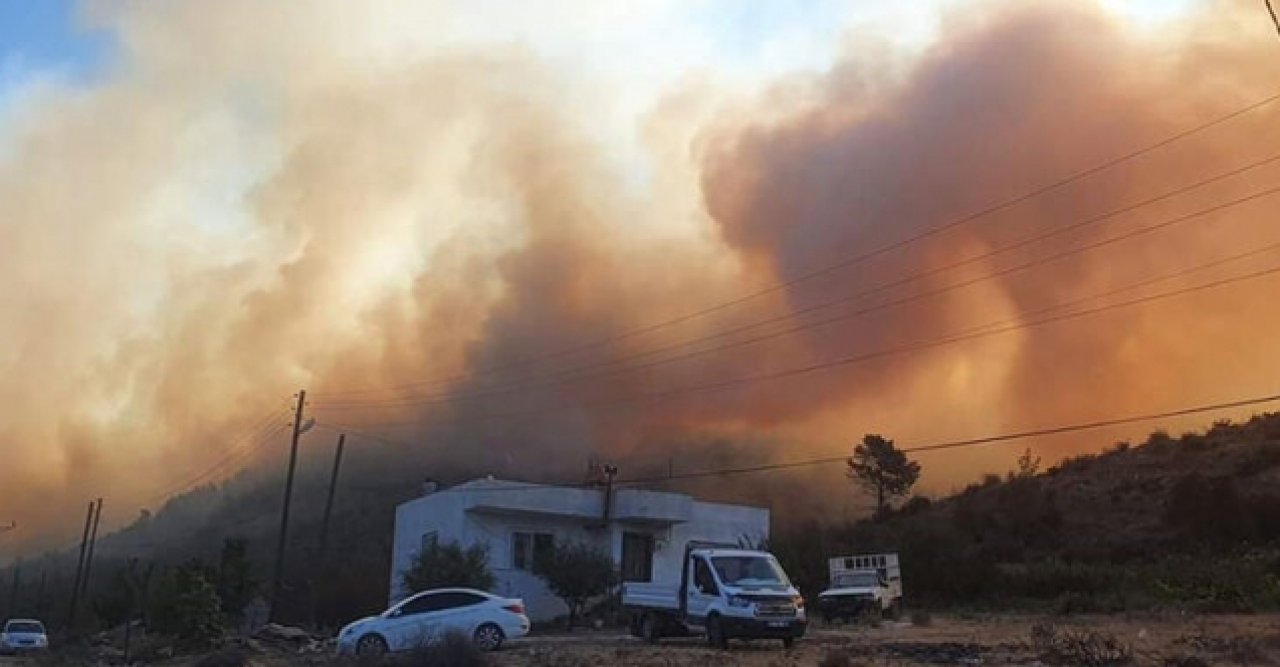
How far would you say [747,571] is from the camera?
89.2ft

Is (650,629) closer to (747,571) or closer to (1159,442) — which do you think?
(747,571)

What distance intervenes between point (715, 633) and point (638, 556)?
2502 centimetres

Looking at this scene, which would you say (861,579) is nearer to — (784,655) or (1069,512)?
(784,655)

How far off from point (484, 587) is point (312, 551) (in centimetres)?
6894

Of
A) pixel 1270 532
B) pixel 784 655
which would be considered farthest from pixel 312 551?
pixel 784 655

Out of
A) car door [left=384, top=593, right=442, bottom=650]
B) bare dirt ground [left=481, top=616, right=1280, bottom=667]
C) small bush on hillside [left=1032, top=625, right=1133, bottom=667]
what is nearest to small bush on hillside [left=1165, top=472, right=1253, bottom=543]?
bare dirt ground [left=481, top=616, right=1280, bottom=667]

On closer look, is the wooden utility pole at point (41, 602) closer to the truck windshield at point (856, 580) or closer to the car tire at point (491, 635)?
the truck windshield at point (856, 580)

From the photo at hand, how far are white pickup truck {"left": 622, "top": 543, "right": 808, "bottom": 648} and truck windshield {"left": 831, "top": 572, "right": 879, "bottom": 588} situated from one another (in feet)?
39.6

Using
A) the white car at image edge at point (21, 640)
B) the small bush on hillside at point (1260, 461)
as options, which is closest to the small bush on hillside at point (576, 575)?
the white car at image edge at point (21, 640)

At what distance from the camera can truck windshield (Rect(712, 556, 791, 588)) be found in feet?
88.0

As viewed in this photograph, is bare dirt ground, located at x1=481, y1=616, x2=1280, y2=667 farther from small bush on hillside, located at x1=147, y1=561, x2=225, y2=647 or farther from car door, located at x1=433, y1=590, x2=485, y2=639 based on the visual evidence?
small bush on hillside, located at x1=147, y1=561, x2=225, y2=647

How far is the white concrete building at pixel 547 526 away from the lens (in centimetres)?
4756

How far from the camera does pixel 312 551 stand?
107m

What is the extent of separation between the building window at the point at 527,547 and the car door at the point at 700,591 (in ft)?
67.0
